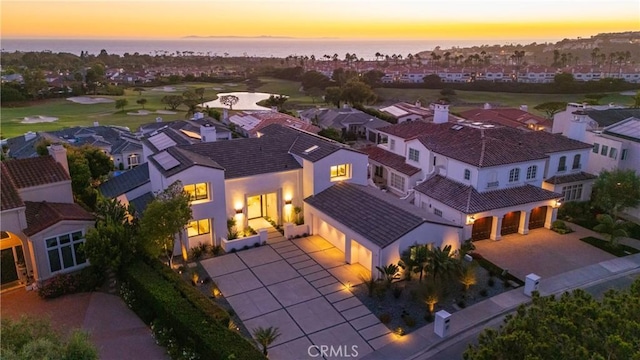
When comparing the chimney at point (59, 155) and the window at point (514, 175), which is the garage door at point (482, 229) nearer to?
the window at point (514, 175)

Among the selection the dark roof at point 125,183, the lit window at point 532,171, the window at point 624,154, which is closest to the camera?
the dark roof at point 125,183

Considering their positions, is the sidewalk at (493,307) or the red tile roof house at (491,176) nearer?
the sidewalk at (493,307)

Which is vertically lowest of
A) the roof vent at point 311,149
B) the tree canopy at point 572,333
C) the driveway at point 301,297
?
the driveway at point 301,297

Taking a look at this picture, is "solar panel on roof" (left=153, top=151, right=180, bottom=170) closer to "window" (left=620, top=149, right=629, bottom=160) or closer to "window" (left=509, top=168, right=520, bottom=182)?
"window" (left=509, top=168, right=520, bottom=182)

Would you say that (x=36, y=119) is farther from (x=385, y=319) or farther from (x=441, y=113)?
(x=385, y=319)

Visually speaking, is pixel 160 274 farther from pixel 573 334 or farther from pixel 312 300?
pixel 573 334

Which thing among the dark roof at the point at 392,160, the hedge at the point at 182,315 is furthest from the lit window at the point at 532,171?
the hedge at the point at 182,315

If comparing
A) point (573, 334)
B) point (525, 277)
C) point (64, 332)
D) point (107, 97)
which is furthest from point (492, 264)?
point (107, 97)
